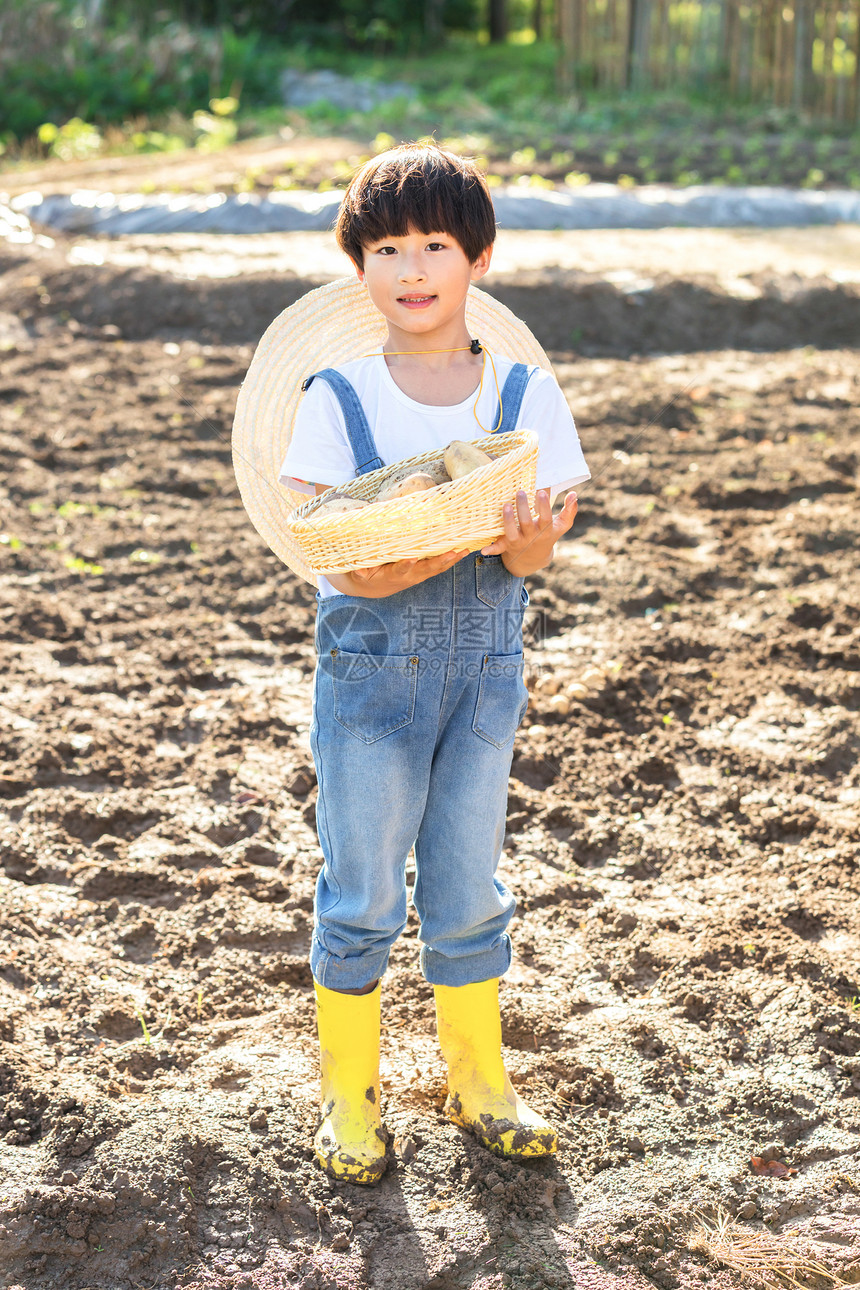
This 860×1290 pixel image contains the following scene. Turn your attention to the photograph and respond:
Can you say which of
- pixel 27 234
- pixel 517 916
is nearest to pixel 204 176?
pixel 27 234

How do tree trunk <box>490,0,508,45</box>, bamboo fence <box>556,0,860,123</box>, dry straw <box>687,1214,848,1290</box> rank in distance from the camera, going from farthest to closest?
tree trunk <box>490,0,508,45</box> < bamboo fence <box>556,0,860,123</box> < dry straw <box>687,1214,848,1290</box>

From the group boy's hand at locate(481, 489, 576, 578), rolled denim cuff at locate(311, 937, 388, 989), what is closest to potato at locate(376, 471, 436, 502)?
boy's hand at locate(481, 489, 576, 578)

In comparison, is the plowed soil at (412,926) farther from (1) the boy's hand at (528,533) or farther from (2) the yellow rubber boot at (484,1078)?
(1) the boy's hand at (528,533)

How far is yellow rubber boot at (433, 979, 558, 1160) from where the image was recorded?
2.20 m

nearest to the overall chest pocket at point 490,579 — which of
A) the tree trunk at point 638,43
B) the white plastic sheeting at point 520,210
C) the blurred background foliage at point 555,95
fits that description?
the white plastic sheeting at point 520,210

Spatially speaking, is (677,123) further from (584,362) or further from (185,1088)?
(185,1088)

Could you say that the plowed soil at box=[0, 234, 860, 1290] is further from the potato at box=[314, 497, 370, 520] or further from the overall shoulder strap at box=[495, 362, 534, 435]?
the overall shoulder strap at box=[495, 362, 534, 435]

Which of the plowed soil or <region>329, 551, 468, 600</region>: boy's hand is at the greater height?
<region>329, 551, 468, 600</region>: boy's hand

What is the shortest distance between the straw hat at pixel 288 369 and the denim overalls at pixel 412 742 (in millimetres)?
177

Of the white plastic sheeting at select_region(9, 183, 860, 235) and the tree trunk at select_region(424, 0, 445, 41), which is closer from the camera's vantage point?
the white plastic sheeting at select_region(9, 183, 860, 235)

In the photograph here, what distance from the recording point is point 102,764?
345cm

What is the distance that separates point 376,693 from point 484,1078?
832 mm

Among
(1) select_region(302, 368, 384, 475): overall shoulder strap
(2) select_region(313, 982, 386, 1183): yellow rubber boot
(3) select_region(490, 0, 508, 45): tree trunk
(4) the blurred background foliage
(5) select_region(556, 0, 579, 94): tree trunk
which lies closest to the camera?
(1) select_region(302, 368, 384, 475): overall shoulder strap

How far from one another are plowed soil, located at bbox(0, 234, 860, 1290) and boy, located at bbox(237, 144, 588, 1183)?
48 cm
